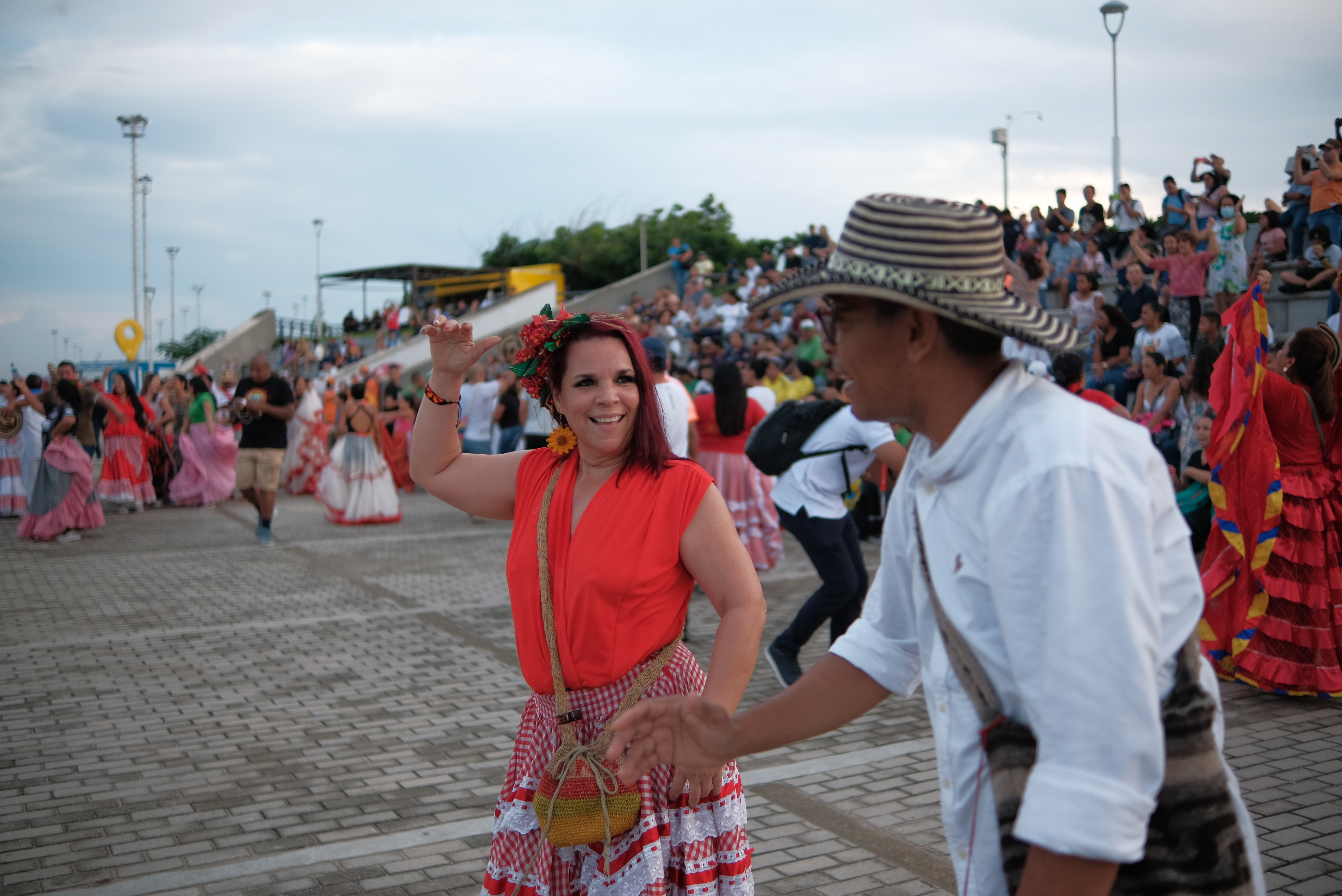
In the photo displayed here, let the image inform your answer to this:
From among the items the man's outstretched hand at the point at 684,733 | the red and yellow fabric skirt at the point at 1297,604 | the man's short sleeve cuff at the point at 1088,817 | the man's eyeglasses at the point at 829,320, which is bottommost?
the red and yellow fabric skirt at the point at 1297,604

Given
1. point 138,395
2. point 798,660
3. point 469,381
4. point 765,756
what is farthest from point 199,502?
point 765,756

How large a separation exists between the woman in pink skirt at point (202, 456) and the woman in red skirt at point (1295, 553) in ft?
47.0

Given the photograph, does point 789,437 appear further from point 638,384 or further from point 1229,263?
point 1229,263

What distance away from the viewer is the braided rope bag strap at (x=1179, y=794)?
4.75ft

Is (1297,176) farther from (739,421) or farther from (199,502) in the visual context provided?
(199,502)

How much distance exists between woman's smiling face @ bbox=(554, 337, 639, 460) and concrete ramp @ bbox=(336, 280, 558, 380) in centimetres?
2751

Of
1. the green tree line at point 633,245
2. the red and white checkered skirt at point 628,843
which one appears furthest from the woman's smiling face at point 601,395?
the green tree line at point 633,245

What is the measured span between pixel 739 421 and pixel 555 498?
18.2ft

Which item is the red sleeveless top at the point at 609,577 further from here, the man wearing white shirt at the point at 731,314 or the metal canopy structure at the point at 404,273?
the metal canopy structure at the point at 404,273

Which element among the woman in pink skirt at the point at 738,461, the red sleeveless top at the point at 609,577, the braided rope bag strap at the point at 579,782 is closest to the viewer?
the braided rope bag strap at the point at 579,782

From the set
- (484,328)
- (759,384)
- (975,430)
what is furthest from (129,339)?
(975,430)

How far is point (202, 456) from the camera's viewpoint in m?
16.7

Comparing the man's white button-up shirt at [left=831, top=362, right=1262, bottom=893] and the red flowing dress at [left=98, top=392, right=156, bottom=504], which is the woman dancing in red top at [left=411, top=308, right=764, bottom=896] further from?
the red flowing dress at [left=98, top=392, right=156, bottom=504]

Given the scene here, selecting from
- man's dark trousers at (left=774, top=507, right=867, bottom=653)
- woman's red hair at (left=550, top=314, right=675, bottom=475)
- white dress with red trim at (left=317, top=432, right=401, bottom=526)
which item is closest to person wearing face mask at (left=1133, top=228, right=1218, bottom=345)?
man's dark trousers at (left=774, top=507, right=867, bottom=653)
